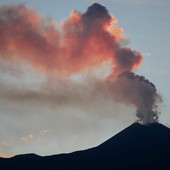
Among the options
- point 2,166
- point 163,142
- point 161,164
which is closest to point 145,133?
point 163,142

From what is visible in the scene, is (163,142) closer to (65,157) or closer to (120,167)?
(120,167)

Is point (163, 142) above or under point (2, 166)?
above

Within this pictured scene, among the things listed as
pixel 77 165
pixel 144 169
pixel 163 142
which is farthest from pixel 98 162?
pixel 163 142

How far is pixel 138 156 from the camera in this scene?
18162cm

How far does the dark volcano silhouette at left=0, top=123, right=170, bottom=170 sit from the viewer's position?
175 metres

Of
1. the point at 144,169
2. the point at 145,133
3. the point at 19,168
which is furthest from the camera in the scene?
the point at 145,133

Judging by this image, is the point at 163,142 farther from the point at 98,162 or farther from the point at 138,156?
the point at 98,162

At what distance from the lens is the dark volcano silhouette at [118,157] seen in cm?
17500

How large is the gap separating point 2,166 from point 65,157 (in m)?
27.1

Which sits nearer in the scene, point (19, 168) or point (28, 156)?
point (19, 168)

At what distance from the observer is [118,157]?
182000 millimetres

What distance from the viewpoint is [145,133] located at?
196 meters

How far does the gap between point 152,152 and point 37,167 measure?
4821cm

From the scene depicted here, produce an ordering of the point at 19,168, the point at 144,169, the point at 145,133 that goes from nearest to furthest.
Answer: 1. the point at 144,169
2. the point at 19,168
3. the point at 145,133
